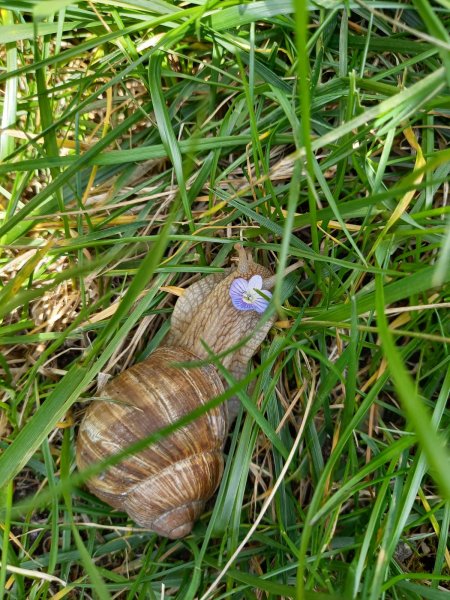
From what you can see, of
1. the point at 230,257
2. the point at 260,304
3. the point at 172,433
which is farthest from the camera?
the point at 230,257

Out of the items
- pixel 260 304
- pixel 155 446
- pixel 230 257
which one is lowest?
pixel 155 446

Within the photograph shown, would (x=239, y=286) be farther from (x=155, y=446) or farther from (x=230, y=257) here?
(x=155, y=446)

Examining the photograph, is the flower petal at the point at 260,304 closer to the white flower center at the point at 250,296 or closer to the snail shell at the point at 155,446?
the white flower center at the point at 250,296

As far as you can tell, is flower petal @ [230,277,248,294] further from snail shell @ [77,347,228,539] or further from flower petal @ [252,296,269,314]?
snail shell @ [77,347,228,539]

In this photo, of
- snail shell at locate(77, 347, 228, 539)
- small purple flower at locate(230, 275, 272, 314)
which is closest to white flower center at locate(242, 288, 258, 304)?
small purple flower at locate(230, 275, 272, 314)

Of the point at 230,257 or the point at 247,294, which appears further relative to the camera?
the point at 230,257

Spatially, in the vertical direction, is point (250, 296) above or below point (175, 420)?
above

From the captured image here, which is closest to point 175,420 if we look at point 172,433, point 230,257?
point 172,433

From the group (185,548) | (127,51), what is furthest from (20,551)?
(127,51)
